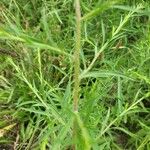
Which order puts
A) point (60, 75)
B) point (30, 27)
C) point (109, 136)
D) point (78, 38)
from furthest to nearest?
point (30, 27)
point (60, 75)
point (109, 136)
point (78, 38)

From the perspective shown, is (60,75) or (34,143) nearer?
(34,143)

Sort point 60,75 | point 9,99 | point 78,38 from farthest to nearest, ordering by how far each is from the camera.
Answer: point 60,75, point 9,99, point 78,38

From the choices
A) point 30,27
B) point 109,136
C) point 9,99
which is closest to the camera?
point 109,136

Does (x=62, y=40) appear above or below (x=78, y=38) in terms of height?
below

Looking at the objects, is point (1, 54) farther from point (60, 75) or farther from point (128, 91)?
point (128, 91)

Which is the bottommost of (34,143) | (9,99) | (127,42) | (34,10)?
(34,143)

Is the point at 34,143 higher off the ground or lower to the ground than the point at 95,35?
lower

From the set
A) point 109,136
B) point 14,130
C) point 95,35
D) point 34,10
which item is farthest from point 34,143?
point 34,10

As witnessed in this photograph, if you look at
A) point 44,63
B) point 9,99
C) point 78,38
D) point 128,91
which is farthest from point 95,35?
point 78,38

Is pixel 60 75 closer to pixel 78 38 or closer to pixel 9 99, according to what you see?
pixel 9 99
